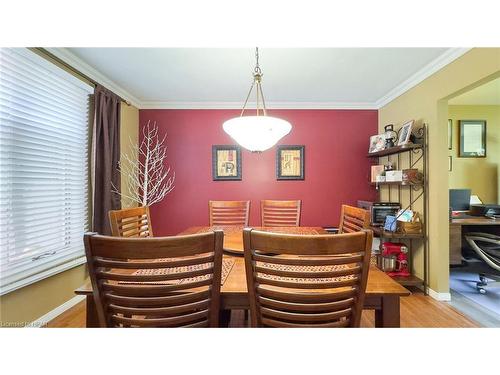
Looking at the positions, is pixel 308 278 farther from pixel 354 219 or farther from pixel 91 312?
pixel 354 219

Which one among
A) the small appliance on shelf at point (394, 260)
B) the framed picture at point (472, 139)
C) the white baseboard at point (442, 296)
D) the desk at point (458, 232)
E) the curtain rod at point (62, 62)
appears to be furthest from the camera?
the framed picture at point (472, 139)

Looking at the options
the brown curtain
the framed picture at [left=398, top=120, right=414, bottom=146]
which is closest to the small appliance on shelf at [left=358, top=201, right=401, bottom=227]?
the framed picture at [left=398, top=120, right=414, bottom=146]

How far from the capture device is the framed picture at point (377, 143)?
2.90 m

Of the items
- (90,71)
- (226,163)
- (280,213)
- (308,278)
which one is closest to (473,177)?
(280,213)

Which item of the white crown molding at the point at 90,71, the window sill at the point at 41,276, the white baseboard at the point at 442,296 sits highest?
the white crown molding at the point at 90,71

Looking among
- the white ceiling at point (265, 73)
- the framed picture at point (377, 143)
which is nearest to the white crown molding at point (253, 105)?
the white ceiling at point (265, 73)

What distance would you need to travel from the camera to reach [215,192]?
3324 millimetres

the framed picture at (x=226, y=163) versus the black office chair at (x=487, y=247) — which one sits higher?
the framed picture at (x=226, y=163)

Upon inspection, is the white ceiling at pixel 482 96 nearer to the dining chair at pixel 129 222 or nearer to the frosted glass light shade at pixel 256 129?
the frosted glass light shade at pixel 256 129

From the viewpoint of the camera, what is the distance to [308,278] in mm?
813

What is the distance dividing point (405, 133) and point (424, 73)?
602mm

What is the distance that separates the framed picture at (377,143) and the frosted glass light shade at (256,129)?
195 cm
